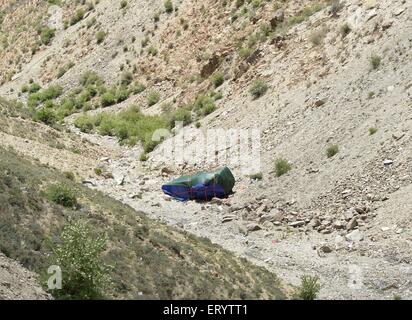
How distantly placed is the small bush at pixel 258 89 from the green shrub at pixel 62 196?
1420 cm

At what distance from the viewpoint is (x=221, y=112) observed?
104 ft

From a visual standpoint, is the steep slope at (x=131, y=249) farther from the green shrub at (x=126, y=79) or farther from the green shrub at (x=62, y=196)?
the green shrub at (x=126, y=79)

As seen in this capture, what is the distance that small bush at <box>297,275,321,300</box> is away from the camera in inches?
664

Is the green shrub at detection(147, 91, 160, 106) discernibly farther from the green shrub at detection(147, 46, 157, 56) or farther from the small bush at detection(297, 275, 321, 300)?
the small bush at detection(297, 275, 321, 300)

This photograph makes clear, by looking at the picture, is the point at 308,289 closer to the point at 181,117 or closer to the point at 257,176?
the point at 257,176

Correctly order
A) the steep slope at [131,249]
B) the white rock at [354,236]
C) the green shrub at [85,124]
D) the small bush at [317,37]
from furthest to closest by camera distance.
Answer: the green shrub at [85,124] → the small bush at [317,37] → the white rock at [354,236] → the steep slope at [131,249]

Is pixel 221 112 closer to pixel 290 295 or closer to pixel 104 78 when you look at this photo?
pixel 104 78

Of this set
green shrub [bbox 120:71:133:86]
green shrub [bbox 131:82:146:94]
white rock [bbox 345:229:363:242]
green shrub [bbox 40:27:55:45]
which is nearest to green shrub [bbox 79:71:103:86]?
green shrub [bbox 120:71:133:86]

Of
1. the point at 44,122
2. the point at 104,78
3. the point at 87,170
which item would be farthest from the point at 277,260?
the point at 104,78

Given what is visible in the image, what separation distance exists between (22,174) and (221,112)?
46.1 ft

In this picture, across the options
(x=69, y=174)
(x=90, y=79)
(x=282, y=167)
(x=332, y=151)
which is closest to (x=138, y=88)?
(x=90, y=79)

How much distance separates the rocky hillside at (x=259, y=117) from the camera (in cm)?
2112

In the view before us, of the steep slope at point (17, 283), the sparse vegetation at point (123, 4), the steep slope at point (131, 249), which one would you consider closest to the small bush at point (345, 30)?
the steep slope at point (131, 249)
